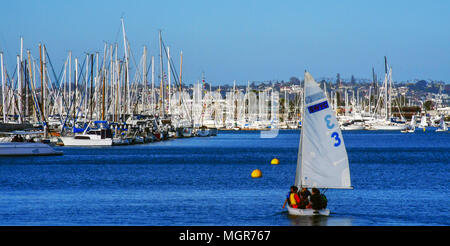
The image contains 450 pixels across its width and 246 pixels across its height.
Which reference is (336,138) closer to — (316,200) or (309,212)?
(316,200)

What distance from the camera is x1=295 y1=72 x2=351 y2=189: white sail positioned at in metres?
31.2

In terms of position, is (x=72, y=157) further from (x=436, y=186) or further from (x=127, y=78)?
(x=436, y=186)

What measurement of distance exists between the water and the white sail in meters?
1.65

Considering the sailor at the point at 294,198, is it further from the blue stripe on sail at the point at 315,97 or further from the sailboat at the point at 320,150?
the blue stripe on sail at the point at 315,97

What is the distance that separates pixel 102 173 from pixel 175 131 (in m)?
77.6

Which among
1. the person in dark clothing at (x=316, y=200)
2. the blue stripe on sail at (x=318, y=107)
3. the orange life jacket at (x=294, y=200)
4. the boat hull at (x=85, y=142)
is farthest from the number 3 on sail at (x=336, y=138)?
the boat hull at (x=85, y=142)

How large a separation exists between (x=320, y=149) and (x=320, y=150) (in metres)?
0.04

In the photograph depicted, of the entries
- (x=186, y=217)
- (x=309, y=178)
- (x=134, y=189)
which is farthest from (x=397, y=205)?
(x=134, y=189)

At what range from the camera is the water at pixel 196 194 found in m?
32.9

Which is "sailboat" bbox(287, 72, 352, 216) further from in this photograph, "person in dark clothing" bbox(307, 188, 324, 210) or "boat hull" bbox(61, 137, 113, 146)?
"boat hull" bbox(61, 137, 113, 146)

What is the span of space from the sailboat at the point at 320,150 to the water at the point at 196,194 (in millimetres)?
1597

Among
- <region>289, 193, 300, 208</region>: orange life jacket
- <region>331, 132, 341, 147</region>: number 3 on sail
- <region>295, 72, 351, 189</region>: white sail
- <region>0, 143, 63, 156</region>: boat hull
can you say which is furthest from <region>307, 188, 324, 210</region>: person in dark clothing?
<region>0, 143, 63, 156</region>: boat hull

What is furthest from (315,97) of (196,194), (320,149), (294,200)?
(196,194)

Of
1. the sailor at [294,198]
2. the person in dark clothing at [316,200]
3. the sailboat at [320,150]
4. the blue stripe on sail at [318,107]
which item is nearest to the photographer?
the person in dark clothing at [316,200]
